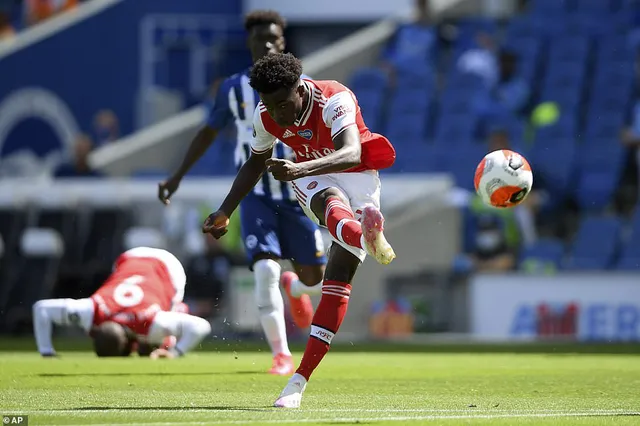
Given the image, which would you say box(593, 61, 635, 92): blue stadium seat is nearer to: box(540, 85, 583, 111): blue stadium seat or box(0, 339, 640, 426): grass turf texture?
box(540, 85, 583, 111): blue stadium seat

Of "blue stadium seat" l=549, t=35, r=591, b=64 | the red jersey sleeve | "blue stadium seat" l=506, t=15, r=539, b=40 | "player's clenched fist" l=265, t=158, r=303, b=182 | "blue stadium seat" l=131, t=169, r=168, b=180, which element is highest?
"blue stadium seat" l=506, t=15, r=539, b=40

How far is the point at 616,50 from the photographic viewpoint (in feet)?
70.4

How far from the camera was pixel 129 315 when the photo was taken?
11453 mm

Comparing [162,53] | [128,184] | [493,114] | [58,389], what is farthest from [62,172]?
[58,389]

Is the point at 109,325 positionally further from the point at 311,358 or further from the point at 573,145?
the point at 573,145

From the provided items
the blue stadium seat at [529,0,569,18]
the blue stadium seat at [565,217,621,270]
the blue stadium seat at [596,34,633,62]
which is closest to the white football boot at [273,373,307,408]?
the blue stadium seat at [565,217,621,270]

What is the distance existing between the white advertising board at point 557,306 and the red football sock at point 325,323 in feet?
32.5

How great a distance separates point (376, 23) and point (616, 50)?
574 centimetres

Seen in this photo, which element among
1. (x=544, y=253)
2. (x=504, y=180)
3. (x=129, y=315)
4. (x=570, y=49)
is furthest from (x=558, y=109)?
(x=504, y=180)

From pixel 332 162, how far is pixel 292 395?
1276mm

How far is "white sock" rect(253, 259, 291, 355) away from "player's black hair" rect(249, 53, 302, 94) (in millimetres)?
3000

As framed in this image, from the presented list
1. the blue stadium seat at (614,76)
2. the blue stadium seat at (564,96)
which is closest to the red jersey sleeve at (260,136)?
the blue stadium seat at (564,96)

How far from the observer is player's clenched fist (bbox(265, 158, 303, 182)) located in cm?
718

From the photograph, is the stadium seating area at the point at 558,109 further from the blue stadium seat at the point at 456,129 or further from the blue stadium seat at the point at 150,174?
the blue stadium seat at the point at 150,174
